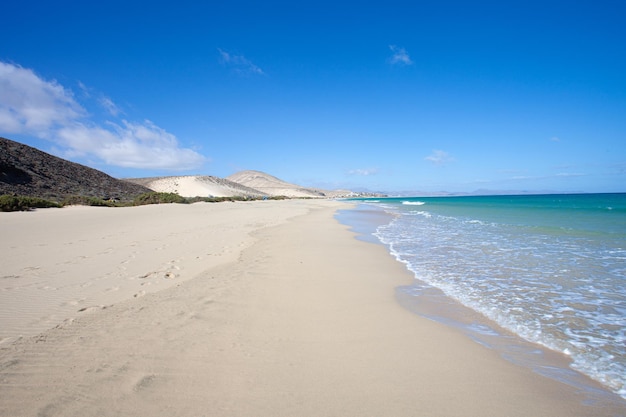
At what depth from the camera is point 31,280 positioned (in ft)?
15.5

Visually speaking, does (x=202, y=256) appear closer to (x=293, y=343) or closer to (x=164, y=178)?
(x=293, y=343)

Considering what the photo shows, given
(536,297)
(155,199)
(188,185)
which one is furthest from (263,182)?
(536,297)

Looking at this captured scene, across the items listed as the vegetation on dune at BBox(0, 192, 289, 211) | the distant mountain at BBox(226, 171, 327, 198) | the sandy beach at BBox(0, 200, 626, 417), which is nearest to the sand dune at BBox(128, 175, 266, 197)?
the vegetation on dune at BBox(0, 192, 289, 211)

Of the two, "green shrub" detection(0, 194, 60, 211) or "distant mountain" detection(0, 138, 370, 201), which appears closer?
"green shrub" detection(0, 194, 60, 211)

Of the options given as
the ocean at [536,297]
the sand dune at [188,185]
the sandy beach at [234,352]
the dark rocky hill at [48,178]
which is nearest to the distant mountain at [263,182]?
the sand dune at [188,185]

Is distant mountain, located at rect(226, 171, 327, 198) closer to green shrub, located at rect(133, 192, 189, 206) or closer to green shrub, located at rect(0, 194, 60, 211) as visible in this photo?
green shrub, located at rect(133, 192, 189, 206)

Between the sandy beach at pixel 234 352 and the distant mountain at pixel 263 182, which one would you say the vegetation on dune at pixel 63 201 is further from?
the distant mountain at pixel 263 182

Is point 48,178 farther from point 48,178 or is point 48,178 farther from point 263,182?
point 263,182

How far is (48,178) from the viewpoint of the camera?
26.1m

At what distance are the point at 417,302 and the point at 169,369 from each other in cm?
362

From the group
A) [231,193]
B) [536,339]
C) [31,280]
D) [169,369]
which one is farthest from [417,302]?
[231,193]

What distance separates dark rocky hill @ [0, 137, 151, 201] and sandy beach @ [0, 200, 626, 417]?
22.4 m

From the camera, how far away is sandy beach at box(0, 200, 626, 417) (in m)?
2.17

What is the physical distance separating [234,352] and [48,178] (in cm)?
3255
